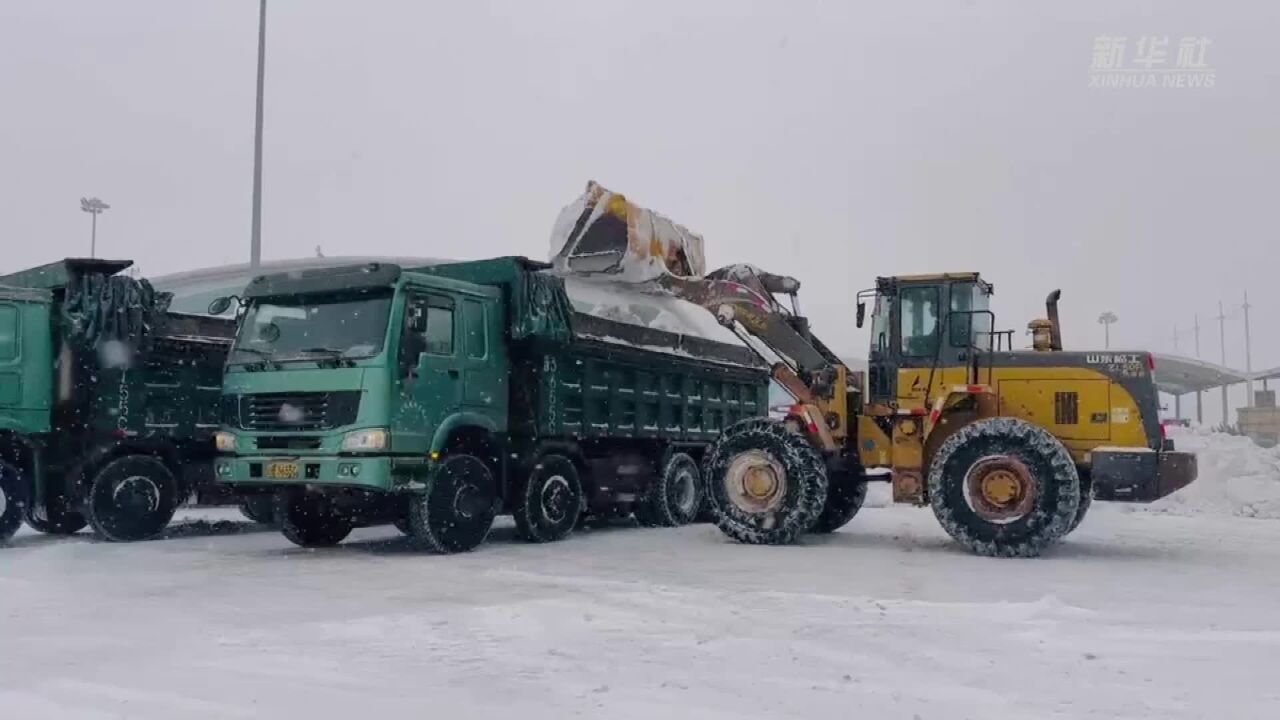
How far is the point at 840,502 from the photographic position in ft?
44.5

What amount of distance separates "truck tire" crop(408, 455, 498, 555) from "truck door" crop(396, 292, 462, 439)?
1.63 ft

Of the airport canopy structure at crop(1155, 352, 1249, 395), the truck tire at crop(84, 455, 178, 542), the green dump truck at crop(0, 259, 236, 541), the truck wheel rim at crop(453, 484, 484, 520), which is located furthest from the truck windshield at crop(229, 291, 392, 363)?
the airport canopy structure at crop(1155, 352, 1249, 395)

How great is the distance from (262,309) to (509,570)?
351 centimetres

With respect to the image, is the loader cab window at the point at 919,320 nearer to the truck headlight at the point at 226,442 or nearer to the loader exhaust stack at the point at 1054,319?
the loader exhaust stack at the point at 1054,319

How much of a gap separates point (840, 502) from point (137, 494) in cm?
781

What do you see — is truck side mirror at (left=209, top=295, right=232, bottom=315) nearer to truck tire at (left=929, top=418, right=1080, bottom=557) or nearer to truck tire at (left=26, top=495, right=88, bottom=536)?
truck tire at (left=26, top=495, right=88, bottom=536)

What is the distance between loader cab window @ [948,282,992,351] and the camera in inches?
454

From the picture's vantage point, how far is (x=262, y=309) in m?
10.7

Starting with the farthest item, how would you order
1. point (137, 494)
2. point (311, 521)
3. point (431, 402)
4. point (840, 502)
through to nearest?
point (840, 502) < point (137, 494) < point (311, 521) < point (431, 402)

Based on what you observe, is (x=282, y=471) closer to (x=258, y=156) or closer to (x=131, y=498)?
(x=131, y=498)

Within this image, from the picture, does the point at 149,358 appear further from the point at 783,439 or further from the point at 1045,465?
the point at 1045,465

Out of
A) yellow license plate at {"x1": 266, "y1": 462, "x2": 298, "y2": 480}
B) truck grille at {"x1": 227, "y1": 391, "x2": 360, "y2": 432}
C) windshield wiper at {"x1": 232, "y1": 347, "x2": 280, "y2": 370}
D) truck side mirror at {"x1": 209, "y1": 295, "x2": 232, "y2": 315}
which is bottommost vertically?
yellow license plate at {"x1": 266, "y1": 462, "x2": 298, "y2": 480}

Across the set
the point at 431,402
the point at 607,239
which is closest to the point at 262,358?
the point at 431,402

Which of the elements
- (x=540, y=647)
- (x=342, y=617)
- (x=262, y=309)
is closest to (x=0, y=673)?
(x=342, y=617)
